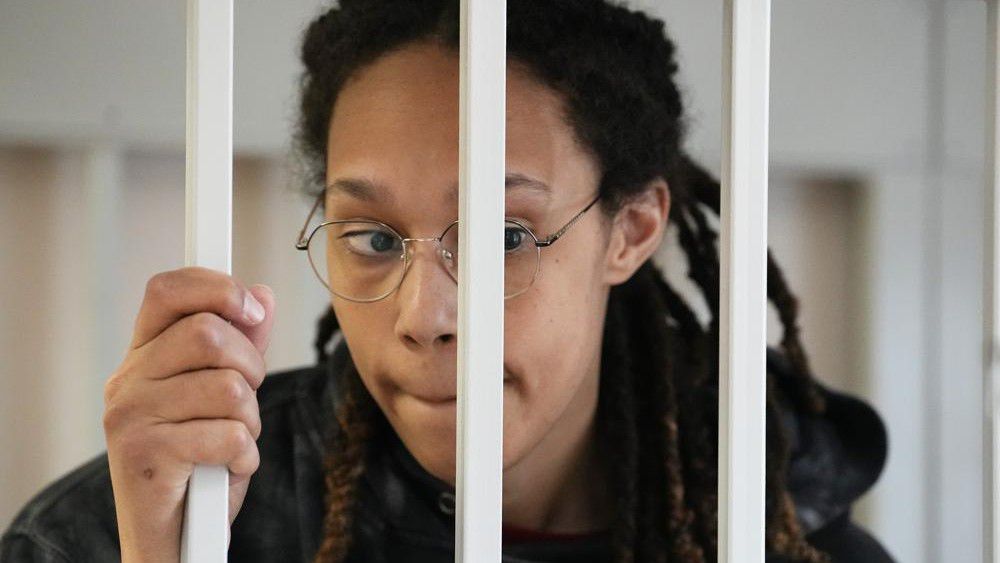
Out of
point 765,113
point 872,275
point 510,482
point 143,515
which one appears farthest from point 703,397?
point 872,275

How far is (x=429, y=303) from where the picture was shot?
684 mm

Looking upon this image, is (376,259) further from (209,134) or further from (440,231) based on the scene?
(209,134)

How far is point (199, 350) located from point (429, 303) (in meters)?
0.23

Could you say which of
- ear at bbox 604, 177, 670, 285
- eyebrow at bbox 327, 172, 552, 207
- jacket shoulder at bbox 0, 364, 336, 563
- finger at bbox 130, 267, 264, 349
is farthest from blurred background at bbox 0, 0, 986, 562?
finger at bbox 130, 267, 264, 349

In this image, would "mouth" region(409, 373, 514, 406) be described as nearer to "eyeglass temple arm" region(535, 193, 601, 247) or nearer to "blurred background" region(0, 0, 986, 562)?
"eyeglass temple arm" region(535, 193, 601, 247)

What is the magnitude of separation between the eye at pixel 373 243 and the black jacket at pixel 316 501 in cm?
24

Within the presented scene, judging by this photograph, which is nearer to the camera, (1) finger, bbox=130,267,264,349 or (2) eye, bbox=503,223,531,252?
(1) finger, bbox=130,267,264,349

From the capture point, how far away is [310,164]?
98 centimetres

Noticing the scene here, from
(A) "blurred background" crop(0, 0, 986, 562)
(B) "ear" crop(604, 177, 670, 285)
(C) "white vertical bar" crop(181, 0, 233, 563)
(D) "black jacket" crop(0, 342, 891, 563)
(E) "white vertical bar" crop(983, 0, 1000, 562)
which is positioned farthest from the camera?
(A) "blurred background" crop(0, 0, 986, 562)

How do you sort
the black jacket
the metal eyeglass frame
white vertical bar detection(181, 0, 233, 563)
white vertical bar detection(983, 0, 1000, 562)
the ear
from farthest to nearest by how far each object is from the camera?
the black jacket → the ear → the metal eyeglass frame → white vertical bar detection(983, 0, 1000, 562) → white vertical bar detection(181, 0, 233, 563)

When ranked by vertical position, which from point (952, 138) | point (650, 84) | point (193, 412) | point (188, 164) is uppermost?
point (952, 138)

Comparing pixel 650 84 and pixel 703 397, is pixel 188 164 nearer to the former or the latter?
pixel 650 84

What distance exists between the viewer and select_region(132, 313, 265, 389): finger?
478 millimetres

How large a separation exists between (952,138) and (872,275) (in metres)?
0.45
